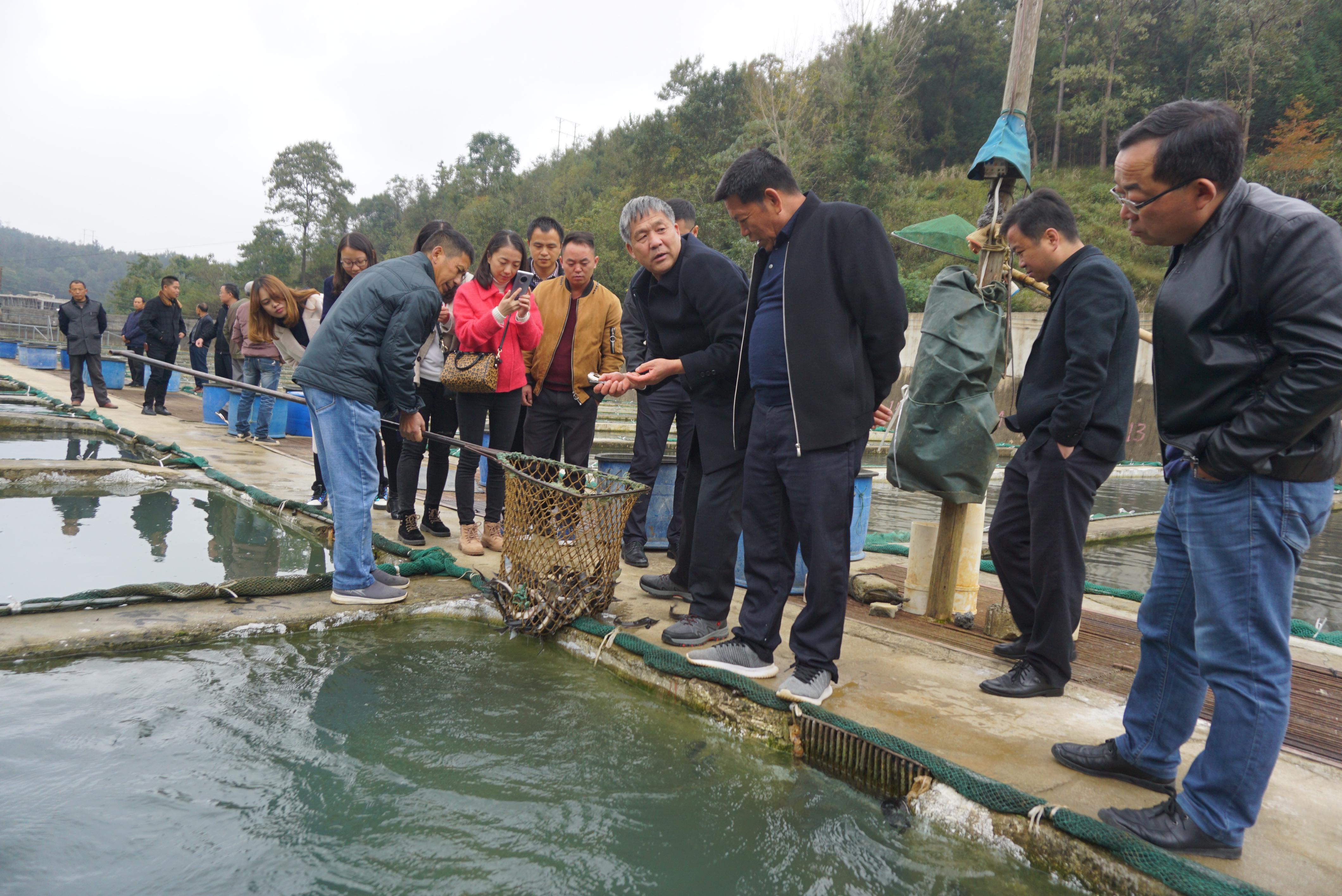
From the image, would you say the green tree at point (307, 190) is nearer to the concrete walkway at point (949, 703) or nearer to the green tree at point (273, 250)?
the green tree at point (273, 250)

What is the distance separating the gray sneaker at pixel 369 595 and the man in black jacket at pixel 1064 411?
8.15ft

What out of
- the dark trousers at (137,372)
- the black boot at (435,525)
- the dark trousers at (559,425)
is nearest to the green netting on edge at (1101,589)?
the dark trousers at (559,425)

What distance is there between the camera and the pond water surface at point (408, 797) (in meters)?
1.77

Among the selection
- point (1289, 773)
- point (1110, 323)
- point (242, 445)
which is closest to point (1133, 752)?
point (1289, 773)

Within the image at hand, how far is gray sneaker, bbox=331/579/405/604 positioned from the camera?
137 inches

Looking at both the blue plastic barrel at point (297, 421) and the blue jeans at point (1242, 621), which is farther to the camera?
the blue plastic barrel at point (297, 421)

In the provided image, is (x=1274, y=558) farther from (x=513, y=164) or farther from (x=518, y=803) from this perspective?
(x=513, y=164)

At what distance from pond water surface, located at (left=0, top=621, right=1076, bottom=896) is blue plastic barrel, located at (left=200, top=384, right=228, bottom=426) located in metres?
7.93

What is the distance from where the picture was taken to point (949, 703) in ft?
8.72

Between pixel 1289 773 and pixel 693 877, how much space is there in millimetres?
1783

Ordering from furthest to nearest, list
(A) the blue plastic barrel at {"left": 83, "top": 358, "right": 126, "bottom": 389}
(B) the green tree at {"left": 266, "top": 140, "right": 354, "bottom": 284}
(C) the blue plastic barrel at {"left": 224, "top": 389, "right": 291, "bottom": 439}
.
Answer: (B) the green tree at {"left": 266, "top": 140, "right": 354, "bottom": 284} → (A) the blue plastic barrel at {"left": 83, "top": 358, "right": 126, "bottom": 389} → (C) the blue plastic barrel at {"left": 224, "top": 389, "right": 291, "bottom": 439}

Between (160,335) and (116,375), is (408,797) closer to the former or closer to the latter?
(160,335)

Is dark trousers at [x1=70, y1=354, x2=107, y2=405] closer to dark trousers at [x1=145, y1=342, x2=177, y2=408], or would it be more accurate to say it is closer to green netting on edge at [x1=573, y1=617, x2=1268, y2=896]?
dark trousers at [x1=145, y1=342, x2=177, y2=408]

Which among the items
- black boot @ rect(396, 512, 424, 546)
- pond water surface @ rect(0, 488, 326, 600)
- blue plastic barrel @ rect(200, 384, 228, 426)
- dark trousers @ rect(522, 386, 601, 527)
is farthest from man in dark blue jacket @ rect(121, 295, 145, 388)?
dark trousers @ rect(522, 386, 601, 527)
